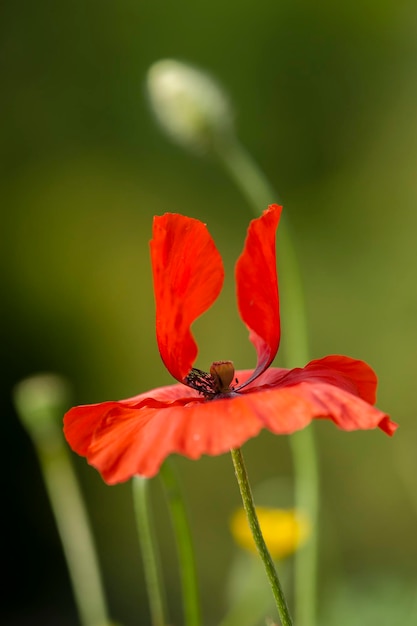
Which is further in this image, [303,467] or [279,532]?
[279,532]

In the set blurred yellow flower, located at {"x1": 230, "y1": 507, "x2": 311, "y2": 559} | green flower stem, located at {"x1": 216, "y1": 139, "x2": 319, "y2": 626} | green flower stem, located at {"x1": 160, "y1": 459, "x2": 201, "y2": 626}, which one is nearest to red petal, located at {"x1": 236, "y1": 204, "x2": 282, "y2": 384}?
green flower stem, located at {"x1": 160, "y1": 459, "x2": 201, "y2": 626}

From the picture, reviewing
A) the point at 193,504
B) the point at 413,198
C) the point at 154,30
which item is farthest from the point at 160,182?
the point at 193,504

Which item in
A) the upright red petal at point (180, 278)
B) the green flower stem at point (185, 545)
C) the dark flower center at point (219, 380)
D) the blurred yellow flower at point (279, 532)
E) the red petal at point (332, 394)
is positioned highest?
the upright red petal at point (180, 278)

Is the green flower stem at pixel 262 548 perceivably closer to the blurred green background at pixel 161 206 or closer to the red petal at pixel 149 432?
the red petal at pixel 149 432

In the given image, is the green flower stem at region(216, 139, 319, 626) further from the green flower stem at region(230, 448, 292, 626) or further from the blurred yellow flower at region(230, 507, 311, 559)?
the green flower stem at region(230, 448, 292, 626)

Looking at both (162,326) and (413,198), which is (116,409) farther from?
(413,198)

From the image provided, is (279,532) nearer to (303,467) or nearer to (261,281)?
(303,467)

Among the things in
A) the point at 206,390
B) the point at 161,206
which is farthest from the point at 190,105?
the point at 161,206

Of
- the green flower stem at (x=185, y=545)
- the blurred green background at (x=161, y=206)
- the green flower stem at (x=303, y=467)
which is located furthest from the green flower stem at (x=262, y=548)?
the blurred green background at (x=161, y=206)
